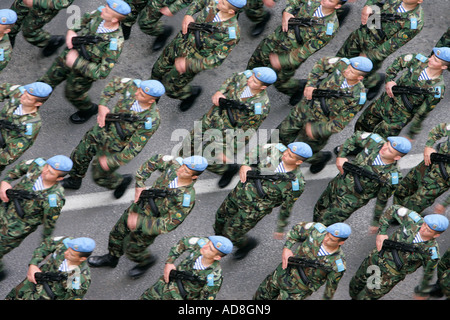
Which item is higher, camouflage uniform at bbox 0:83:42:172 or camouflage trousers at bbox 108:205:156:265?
camouflage uniform at bbox 0:83:42:172

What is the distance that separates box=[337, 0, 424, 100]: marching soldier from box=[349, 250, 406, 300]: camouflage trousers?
3.72 metres

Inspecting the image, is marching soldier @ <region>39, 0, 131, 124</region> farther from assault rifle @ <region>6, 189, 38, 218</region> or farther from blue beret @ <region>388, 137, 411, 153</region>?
blue beret @ <region>388, 137, 411, 153</region>

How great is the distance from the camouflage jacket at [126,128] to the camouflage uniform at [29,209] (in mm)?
1192

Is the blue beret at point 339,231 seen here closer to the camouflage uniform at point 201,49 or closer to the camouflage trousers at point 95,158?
the camouflage trousers at point 95,158

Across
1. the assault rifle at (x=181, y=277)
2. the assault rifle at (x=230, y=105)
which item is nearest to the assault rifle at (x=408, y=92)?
the assault rifle at (x=230, y=105)

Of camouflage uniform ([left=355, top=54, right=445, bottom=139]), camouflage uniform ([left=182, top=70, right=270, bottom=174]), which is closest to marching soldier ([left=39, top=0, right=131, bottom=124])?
camouflage uniform ([left=182, top=70, right=270, bottom=174])

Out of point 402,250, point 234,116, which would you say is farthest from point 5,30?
point 402,250

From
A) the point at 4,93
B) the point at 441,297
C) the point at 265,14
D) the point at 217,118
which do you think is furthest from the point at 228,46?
the point at 441,297

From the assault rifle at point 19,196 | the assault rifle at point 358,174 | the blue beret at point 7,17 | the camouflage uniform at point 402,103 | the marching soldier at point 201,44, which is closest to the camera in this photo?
the assault rifle at point 19,196

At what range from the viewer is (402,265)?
44.1 ft

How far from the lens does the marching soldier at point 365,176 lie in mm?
14047

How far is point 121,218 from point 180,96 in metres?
2.89

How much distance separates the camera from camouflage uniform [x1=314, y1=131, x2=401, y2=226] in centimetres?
1414

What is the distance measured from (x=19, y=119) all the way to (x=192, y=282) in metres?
3.25
